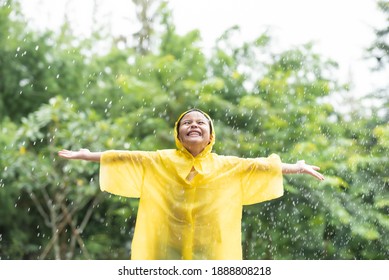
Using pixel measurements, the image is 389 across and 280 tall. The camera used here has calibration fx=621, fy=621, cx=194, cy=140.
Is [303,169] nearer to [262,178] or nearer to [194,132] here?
[262,178]

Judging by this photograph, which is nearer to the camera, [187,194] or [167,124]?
[187,194]

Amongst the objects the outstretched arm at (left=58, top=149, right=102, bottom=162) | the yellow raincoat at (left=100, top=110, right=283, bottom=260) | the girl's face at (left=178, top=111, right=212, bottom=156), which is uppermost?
the girl's face at (left=178, top=111, right=212, bottom=156)

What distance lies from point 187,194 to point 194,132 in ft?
0.61

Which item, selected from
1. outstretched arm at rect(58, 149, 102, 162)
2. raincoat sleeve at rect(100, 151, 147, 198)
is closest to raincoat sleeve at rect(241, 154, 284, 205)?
raincoat sleeve at rect(100, 151, 147, 198)

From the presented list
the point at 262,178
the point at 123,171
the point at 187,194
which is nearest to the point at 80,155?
the point at 123,171

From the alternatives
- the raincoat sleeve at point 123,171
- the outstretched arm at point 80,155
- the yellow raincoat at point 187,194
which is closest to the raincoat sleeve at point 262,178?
the yellow raincoat at point 187,194

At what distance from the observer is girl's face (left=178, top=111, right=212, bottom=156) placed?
72.1 inches

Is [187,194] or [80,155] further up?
[80,155]

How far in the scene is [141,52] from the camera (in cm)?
447

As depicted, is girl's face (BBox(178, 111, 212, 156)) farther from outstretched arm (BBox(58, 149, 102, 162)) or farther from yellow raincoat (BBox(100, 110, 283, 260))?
outstretched arm (BBox(58, 149, 102, 162))

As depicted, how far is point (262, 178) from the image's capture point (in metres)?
1.84

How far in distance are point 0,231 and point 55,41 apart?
4.52 feet

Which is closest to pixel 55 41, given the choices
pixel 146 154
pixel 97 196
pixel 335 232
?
pixel 97 196

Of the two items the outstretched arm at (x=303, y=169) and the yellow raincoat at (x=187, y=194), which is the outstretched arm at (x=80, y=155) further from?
the outstretched arm at (x=303, y=169)
